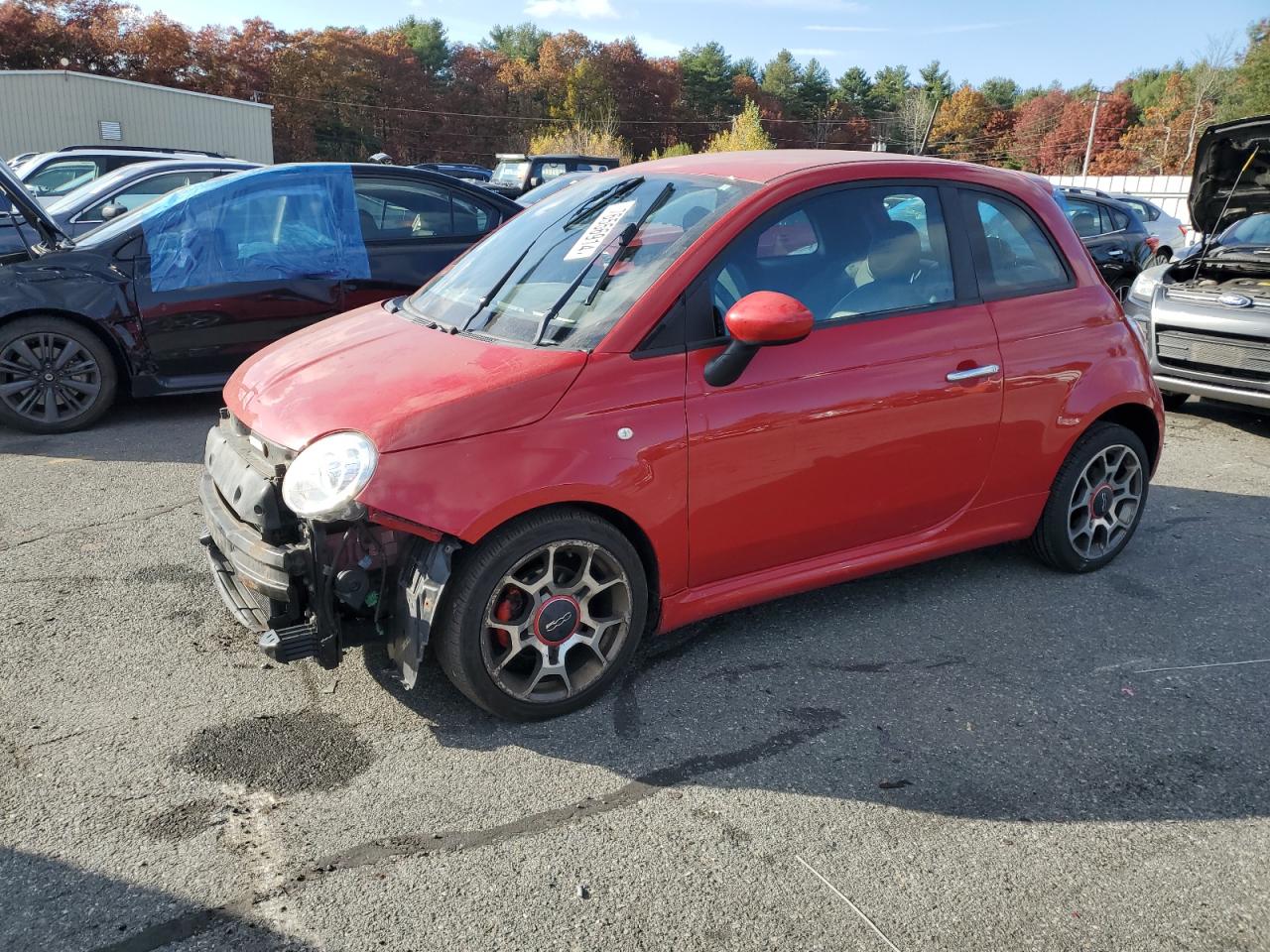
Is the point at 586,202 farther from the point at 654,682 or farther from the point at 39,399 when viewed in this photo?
the point at 39,399

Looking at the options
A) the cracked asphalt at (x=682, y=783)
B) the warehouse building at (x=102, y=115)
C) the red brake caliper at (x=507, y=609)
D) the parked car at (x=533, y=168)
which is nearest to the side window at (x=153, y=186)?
the cracked asphalt at (x=682, y=783)

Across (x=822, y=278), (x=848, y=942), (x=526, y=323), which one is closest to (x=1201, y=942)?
(x=848, y=942)

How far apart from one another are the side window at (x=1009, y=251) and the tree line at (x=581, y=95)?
156 feet

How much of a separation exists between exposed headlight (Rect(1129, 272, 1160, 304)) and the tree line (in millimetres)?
43666


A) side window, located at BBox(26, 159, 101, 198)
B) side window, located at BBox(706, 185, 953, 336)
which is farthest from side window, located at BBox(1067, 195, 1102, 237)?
side window, located at BBox(26, 159, 101, 198)

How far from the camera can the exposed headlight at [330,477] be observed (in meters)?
2.79

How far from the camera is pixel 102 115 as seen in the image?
32812 mm

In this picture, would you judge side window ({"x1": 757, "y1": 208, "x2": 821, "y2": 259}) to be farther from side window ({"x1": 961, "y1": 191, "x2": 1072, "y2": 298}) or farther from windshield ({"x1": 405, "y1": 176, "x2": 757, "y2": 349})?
side window ({"x1": 961, "y1": 191, "x2": 1072, "y2": 298})

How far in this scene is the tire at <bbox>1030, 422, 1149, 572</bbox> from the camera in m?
4.29

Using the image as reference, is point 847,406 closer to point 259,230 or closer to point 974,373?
point 974,373

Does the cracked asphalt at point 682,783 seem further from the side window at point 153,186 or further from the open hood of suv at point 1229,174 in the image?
the side window at point 153,186

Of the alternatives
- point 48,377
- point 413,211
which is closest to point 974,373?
point 413,211

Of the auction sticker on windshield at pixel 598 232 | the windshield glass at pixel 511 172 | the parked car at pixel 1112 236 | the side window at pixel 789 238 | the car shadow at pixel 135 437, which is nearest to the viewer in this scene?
the side window at pixel 789 238

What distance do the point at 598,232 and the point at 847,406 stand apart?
1114 millimetres
